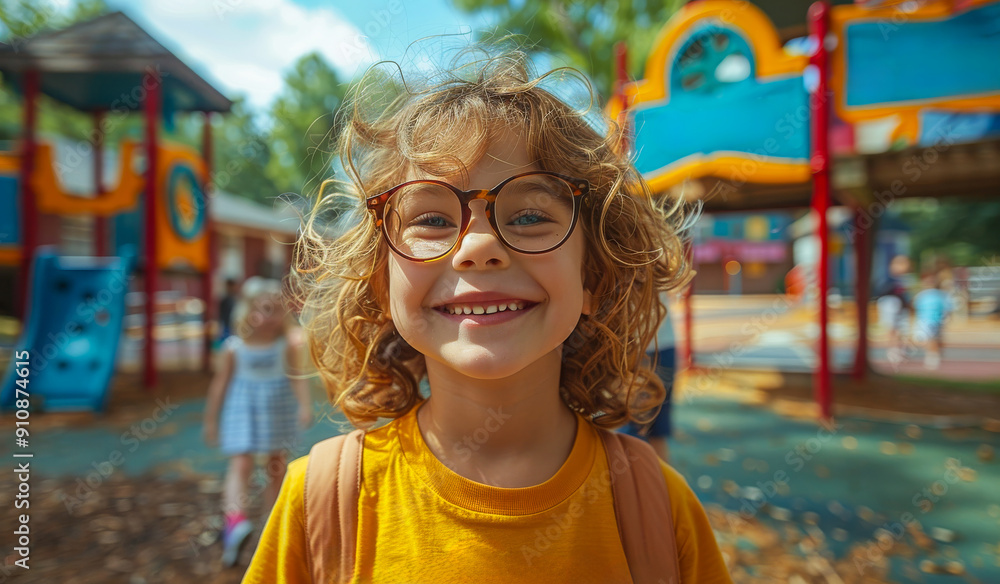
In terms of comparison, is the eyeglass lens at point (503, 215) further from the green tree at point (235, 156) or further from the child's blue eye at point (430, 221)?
the green tree at point (235, 156)

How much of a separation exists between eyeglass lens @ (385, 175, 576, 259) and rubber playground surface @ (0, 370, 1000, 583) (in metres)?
0.87

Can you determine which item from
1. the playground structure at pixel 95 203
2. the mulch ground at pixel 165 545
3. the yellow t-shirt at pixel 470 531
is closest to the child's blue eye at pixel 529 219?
the yellow t-shirt at pixel 470 531

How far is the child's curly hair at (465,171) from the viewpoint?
1.11 meters

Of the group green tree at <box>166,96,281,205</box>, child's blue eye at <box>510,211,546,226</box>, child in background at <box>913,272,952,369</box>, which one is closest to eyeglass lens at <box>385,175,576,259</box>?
child's blue eye at <box>510,211,546,226</box>

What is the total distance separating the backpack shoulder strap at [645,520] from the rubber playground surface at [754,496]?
3.17 feet

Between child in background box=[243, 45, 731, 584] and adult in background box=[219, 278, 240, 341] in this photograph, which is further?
adult in background box=[219, 278, 240, 341]

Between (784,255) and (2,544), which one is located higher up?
(784,255)

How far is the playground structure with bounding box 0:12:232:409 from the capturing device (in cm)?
631

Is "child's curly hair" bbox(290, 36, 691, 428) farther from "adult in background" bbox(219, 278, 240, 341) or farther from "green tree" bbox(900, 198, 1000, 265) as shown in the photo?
"green tree" bbox(900, 198, 1000, 265)

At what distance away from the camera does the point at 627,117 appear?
1.52 m

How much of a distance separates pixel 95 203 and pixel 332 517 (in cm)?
827

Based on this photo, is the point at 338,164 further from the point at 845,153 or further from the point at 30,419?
the point at 30,419

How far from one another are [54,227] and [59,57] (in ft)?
37.5

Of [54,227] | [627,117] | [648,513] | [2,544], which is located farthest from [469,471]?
[54,227]
